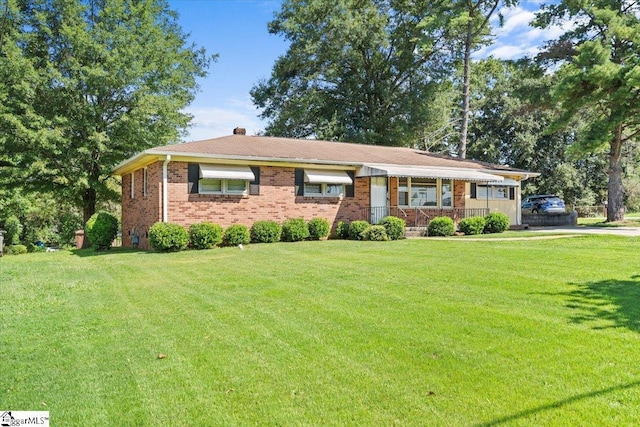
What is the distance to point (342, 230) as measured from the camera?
17.0 meters

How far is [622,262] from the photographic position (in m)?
8.69

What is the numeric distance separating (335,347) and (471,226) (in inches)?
566

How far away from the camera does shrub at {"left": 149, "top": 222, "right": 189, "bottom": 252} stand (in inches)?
538

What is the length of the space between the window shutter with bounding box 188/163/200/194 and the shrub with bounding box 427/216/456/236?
29.8 ft

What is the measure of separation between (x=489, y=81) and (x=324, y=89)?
58.5ft

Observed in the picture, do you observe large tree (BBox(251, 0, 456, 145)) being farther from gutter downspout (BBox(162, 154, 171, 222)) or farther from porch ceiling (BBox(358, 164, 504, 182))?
gutter downspout (BBox(162, 154, 171, 222))

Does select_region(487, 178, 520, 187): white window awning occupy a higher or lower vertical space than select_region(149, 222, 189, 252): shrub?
higher

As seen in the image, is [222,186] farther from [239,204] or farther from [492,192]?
[492,192]

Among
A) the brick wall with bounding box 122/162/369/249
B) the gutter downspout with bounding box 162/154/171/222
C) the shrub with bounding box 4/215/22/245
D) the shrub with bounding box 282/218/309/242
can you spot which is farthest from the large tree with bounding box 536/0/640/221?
the shrub with bounding box 4/215/22/245

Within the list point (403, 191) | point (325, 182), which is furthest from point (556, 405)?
point (403, 191)

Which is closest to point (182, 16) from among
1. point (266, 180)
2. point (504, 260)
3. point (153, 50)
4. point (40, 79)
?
point (153, 50)

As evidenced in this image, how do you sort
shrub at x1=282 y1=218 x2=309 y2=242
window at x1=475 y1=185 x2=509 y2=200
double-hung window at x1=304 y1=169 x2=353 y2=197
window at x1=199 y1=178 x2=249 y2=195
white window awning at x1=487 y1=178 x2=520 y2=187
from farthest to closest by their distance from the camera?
window at x1=475 y1=185 x2=509 y2=200 < white window awning at x1=487 y1=178 x2=520 y2=187 < double-hung window at x1=304 y1=169 x2=353 y2=197 < shrub at x1=282 y1=218 x2=309 y2=242 < window at x1=199 y1=178 x2=249 y2=195

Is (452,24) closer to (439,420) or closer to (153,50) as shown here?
(153,50)

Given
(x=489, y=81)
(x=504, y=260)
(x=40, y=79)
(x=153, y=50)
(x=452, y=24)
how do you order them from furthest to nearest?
(x=489, y=81) < (x=452, y=24) < (x=153, y=50) < (x=40, y=79) < (x=504, y=260)
